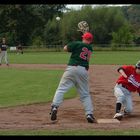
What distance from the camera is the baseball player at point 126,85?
822 cm

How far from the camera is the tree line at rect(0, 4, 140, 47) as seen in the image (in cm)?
7450

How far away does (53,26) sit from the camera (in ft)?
269

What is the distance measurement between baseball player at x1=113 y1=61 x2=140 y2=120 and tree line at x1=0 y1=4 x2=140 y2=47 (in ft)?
197

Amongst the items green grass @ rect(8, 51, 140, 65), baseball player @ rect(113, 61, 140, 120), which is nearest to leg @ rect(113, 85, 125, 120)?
baseball player @ rect(113, 61, 140, 120)

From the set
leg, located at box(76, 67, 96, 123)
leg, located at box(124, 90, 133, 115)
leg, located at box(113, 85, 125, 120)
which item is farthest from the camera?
leg, located at box(124, 90, 133, 115)

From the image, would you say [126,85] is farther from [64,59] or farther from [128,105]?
[64,59]

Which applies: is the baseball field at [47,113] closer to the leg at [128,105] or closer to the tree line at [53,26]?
the leg at [128,105]

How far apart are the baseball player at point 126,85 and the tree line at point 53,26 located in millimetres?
60040

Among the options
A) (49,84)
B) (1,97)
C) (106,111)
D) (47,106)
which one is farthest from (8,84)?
(106,111)

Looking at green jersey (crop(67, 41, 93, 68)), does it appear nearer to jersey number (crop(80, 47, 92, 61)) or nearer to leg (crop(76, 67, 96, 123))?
jersey number (crop(80, 47, 92, 61))

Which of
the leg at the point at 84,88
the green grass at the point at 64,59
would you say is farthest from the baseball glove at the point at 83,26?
the green grass at the point at 64,59

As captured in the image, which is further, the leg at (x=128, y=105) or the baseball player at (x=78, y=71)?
the leg at (x=128, y=105)

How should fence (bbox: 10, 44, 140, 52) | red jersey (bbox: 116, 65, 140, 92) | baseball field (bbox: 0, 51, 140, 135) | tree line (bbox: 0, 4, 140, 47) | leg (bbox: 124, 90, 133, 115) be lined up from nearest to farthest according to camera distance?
baseball field (bbox: 0, 51, 140, 135), red jersey (bbox: 116, 65, 140, 92), leg (bbox: 124, 90, 133, 115), fence (bbox: 10, 44, 140, 52), tree line (bbox: 0, 4, 140, 47)

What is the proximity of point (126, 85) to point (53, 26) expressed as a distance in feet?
243
